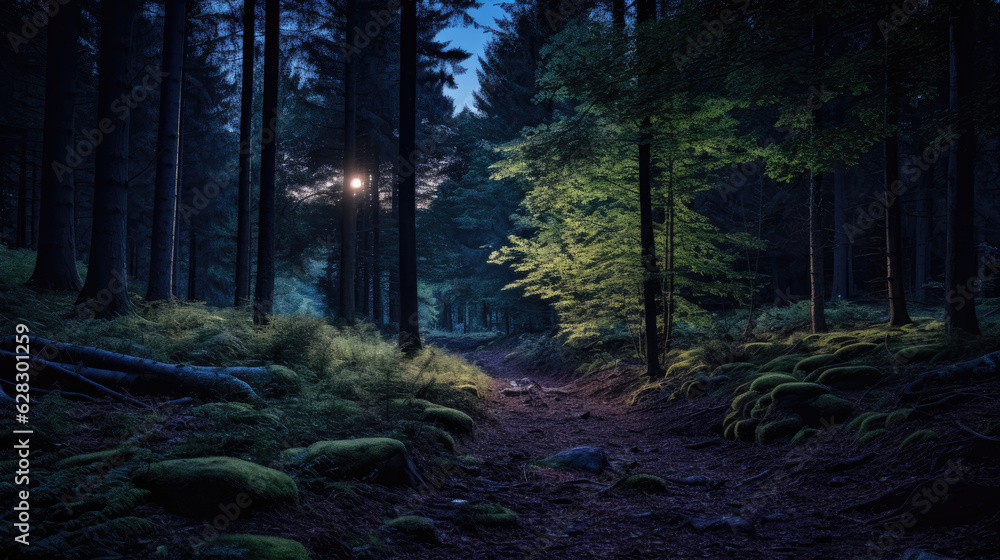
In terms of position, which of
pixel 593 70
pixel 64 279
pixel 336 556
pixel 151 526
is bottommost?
pixel 336 556

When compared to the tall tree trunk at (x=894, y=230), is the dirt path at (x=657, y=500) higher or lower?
lower

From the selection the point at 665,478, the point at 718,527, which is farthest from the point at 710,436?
the point at 718,527

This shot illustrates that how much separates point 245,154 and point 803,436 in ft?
50.0

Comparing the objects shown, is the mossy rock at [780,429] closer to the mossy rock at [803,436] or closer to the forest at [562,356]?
the forest at [562,356]

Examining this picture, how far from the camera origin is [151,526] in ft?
9.59

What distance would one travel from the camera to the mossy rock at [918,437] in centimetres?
513

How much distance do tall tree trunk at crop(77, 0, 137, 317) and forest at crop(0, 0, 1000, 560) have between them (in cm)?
5

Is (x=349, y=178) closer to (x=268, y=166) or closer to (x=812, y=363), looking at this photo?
(x=268, y=166)

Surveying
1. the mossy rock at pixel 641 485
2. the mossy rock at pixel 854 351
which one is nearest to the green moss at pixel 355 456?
the mossy rock at pixel 641 485

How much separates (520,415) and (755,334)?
719cm

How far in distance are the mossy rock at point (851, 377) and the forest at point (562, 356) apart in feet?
0.16

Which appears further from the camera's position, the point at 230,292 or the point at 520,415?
the point at 230,292

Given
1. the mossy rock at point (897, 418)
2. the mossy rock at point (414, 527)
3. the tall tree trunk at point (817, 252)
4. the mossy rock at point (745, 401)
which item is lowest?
the mossy rock at point (414, 527)

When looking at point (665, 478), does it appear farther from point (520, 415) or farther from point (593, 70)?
point (593, 70)
